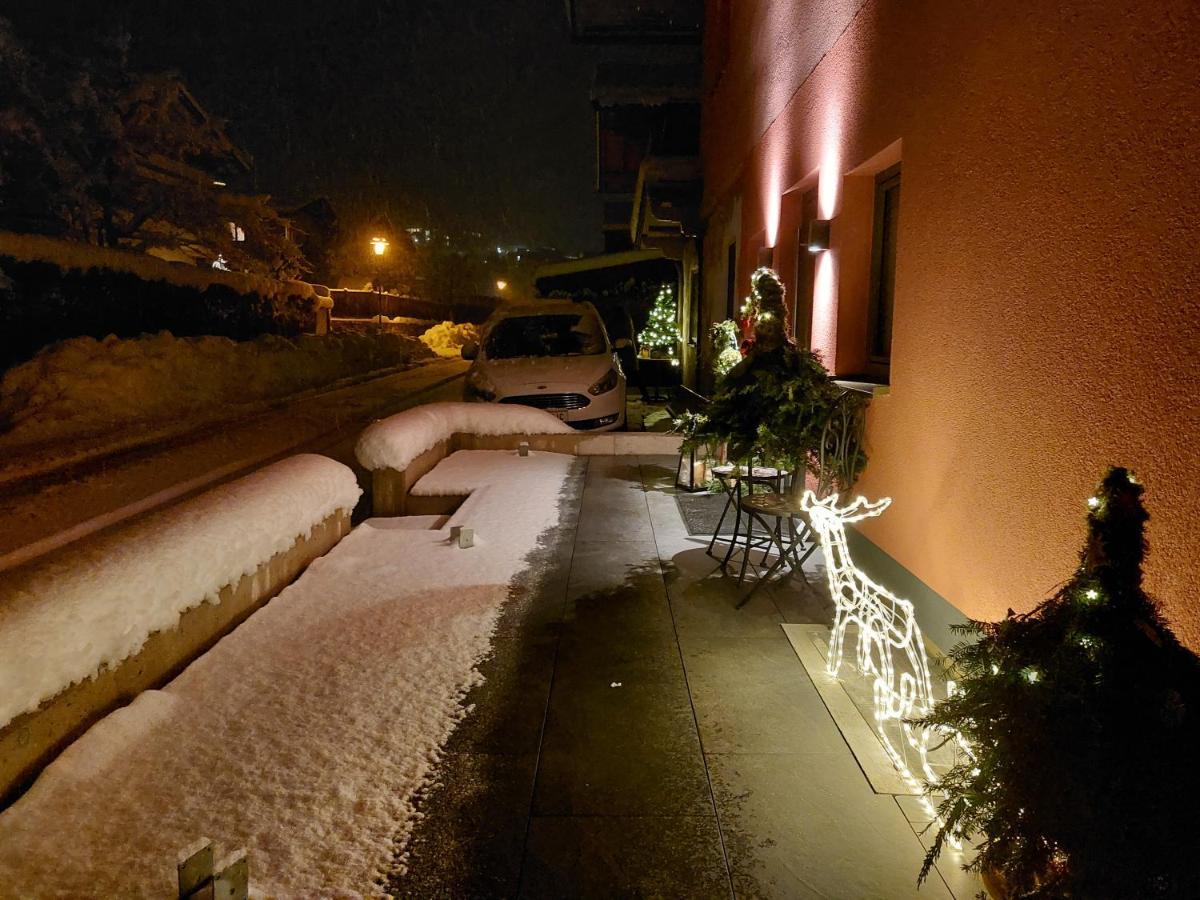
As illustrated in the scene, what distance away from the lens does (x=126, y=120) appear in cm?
1897

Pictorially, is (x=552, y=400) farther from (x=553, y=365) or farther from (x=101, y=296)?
(x=101, y=296)

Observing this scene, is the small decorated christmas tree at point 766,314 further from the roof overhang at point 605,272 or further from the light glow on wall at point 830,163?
the roof overhang at point 605,272

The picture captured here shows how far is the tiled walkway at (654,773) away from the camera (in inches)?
91.7

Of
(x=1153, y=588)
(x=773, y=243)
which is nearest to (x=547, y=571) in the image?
(x=1153, y=588)

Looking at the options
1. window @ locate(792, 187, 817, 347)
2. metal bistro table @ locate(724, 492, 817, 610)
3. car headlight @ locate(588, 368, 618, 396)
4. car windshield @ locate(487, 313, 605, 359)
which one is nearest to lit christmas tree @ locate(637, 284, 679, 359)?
car windshield @ locate(487, 313, 605, 359)

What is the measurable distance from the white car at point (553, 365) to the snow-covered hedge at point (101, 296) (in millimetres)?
6669

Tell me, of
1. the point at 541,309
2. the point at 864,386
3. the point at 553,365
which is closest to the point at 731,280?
the point at 541,309

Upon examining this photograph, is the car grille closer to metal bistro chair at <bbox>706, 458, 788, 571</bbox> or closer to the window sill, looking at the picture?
metal bistro chair at <bbox>706, 458, 788, 571</bbox>

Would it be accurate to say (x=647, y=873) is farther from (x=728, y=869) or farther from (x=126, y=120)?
(x=126, y=120)

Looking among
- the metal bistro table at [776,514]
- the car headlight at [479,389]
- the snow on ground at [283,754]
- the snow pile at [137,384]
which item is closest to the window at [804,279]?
the metal bistro table at [776,514]

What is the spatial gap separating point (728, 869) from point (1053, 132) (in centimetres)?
287

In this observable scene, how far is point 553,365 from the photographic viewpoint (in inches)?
401

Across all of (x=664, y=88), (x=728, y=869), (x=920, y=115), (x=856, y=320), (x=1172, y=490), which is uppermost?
(x=664, y=88)

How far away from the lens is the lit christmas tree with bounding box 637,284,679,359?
17.8 meters
